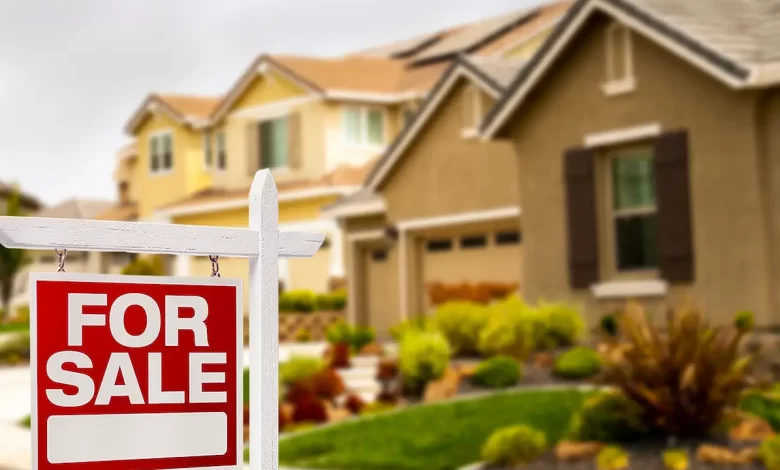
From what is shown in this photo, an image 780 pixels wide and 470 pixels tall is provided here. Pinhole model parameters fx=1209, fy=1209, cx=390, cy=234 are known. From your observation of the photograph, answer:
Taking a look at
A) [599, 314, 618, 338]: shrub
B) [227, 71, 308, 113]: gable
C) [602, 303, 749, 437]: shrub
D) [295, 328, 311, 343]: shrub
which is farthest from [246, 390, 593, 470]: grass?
[227, 71, 308, 113]: gable

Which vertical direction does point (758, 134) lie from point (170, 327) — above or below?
above

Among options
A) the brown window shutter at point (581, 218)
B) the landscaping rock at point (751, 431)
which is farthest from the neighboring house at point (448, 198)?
the landscaping rock at point (751, 431)

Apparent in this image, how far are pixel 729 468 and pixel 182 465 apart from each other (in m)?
7.50

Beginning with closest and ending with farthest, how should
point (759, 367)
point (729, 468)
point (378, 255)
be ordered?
point (729, 468) < point (759, 367) < point (378, 255)

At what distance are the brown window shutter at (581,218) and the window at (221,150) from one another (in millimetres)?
18137

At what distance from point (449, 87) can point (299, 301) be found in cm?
789

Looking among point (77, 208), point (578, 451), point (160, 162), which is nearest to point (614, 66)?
point (578, 451)

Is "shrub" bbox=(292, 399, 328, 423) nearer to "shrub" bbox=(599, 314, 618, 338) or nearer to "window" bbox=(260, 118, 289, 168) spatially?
"shrub" bbox=(599, 314, 618, 338)

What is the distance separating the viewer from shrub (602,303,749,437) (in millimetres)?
11523

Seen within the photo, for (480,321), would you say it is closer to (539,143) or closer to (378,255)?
(539,143)

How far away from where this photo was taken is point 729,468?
35.6ft

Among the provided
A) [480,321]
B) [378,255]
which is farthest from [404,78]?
[480,321]

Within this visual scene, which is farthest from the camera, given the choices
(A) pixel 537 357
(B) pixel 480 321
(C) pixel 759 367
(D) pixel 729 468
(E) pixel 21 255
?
(E) pixel 21 255

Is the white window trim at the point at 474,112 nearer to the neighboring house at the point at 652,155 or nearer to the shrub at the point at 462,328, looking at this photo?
the neighboring house at the point at 652,155
